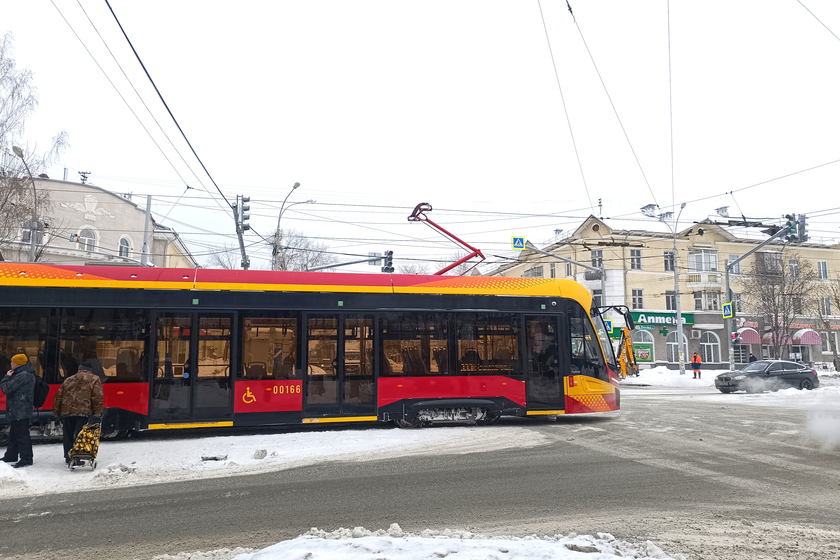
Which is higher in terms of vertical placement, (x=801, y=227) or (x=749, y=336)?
(x=801, y=227)

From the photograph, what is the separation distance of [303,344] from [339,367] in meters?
0.87

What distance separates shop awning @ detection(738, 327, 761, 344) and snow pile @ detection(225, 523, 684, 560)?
47939mm

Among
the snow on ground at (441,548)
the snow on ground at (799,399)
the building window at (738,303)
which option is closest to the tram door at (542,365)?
the snow on ground at (799,399)

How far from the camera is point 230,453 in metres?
9.40

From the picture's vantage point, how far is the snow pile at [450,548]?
4.46 m

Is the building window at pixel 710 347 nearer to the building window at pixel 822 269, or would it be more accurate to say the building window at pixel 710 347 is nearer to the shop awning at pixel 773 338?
the shop awning at pixel 773 338

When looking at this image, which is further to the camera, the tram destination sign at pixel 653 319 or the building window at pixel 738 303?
the building window at pixel 738 303

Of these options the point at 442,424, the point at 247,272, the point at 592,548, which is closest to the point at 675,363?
the point at 442,424

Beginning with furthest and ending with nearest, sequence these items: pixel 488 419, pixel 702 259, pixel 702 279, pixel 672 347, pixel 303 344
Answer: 1. pixel 702 259
2. pixel 702 279
3. pixel 672 347
4. pixel 488 419
5. pixel 303 344

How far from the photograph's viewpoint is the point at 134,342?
10844mm

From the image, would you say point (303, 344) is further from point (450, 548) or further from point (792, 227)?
point (792, 227)

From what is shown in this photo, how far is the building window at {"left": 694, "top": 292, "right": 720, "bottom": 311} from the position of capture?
48.7m

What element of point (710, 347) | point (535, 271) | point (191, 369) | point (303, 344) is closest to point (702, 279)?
point (710, 347)

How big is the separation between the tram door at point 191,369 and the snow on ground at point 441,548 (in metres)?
6.45
